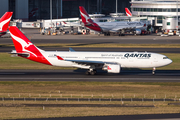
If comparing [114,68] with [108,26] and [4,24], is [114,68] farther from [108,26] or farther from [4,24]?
[108,26]

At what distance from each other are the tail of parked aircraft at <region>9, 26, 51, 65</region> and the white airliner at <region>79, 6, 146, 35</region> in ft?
202

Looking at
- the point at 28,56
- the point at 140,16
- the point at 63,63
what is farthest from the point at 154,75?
the point at 140,16

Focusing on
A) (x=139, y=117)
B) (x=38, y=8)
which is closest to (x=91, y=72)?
(x=139, y=117)

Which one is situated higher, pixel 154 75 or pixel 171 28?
pixel 171 28

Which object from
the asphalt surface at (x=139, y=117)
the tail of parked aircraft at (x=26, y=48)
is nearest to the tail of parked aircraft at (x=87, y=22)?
the tail of parked aircraft at (x=26, y=48)

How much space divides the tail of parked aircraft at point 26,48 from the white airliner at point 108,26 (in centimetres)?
6171

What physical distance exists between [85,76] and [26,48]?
1044 cm

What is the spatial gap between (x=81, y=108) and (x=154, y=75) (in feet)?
69.6

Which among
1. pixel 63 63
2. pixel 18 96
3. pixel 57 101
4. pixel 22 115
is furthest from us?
pixel 63 63

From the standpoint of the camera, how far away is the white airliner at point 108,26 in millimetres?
107294

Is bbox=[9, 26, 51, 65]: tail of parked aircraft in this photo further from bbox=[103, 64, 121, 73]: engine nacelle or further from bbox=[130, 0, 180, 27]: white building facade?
bbox=[130, 0, 180, 27]: white building facade

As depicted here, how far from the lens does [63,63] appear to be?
46.0 meters

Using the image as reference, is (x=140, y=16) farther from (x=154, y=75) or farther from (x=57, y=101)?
(x=57, y=101)

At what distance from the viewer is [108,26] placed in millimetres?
109750
